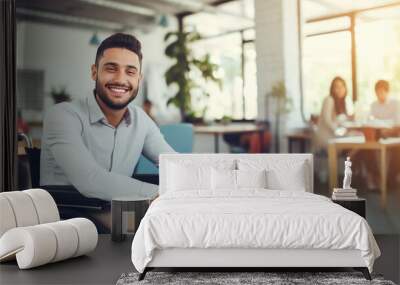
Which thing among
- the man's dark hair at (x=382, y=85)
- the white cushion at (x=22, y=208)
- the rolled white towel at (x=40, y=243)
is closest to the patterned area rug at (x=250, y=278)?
the rolled white towel at (x=40, y=243)

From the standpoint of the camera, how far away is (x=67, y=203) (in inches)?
254

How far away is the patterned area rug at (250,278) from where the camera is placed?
13.2 ft

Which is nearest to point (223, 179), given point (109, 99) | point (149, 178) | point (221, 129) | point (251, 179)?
point (251, 179)

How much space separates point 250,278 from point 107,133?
2.92 metres

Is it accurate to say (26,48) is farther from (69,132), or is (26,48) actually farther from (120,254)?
(120,254)

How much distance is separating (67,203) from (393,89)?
3941mm

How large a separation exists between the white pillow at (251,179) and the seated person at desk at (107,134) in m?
1.20

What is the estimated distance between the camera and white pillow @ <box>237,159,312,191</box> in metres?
5.56

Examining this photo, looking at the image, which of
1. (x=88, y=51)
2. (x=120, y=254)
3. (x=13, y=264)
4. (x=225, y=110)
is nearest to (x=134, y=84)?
(x=88, y=51)

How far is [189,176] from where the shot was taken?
5605 millimetres

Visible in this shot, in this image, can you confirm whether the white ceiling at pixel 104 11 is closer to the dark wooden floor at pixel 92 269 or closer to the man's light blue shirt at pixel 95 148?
the man's light blue shirt at pixel 95 148

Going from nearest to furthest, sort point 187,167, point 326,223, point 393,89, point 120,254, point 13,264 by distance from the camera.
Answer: point 326,223 → point 13,264 → point 120,254 → point 187,167 → point 393,89

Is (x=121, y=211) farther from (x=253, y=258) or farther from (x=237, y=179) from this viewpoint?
(x=253, y=258)

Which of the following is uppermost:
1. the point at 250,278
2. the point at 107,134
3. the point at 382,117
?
the point at 382,117
